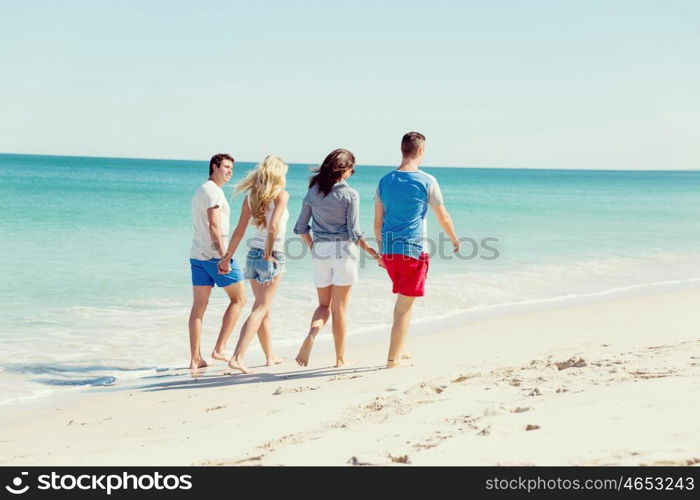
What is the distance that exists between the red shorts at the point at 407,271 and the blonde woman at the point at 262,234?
0.91 meters

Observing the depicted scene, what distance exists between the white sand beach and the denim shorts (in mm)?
789

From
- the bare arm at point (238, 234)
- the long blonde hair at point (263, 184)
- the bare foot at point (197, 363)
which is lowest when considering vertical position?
the bare foot at point (197, 363)

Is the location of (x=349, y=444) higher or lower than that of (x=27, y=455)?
higher

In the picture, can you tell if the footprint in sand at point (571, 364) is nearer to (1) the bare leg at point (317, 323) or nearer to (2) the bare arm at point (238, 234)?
(1) the bare leg at point (317, 323)

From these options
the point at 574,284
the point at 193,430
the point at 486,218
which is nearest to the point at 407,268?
the point at 193,430

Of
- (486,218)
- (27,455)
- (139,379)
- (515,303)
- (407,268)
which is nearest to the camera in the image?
(27,455)

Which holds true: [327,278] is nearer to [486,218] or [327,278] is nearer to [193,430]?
[193,430]

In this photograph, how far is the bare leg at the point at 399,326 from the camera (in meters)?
5.96

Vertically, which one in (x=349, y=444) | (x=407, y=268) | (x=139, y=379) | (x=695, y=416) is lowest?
(x=139, y=379)

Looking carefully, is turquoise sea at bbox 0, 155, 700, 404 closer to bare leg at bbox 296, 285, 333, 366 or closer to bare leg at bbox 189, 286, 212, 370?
bare leg at bbox 189, 286, 212, 370

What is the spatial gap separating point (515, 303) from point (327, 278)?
14.7 feet

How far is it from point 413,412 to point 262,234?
243 cm

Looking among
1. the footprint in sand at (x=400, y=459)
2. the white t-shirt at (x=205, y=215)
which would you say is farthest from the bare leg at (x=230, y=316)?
the footprint in sand at (x=400, y=459)

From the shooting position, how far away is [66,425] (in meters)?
4.84
